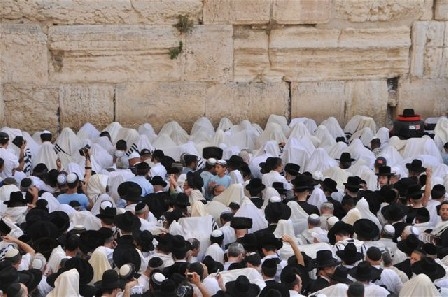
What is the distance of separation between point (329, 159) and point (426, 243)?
4.69 meters

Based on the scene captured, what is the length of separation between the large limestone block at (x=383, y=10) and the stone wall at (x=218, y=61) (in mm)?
19

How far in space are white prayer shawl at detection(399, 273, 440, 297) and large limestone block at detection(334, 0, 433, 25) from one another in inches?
378

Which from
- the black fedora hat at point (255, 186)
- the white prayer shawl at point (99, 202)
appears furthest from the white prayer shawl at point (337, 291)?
the black fedora hat at point (255, 186)

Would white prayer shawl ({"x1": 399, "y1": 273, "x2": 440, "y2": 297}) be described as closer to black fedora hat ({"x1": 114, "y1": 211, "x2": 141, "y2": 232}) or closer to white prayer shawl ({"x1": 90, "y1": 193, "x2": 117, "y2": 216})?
black fedora hat ({"x1": 114, "y1": 211, "x2": 141, "y2": 232})

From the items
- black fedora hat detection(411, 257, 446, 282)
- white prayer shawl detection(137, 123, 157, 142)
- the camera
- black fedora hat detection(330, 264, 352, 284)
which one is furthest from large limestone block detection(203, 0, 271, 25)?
black fedora hat detection(330, 264, 352, 284)

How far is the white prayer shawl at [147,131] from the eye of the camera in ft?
61.8

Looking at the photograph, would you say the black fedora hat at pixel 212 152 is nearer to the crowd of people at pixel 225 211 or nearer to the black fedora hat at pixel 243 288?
the crowd of people at pixel 225 211

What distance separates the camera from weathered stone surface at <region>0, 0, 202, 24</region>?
18.8 meters

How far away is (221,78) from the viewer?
19750 millimetres

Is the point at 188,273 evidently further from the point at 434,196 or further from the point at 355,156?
the point at 355,156

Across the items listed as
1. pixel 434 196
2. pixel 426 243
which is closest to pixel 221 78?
pixel 434 196

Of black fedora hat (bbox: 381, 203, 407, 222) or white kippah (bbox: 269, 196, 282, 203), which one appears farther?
white kippah (bbox: 269, 196, 282, 203)

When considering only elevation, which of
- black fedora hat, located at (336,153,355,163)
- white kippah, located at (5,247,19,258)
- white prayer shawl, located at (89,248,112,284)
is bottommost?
white prayer shawl, located at (89,248,112,284)

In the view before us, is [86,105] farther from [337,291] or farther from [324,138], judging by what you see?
[337,291]
